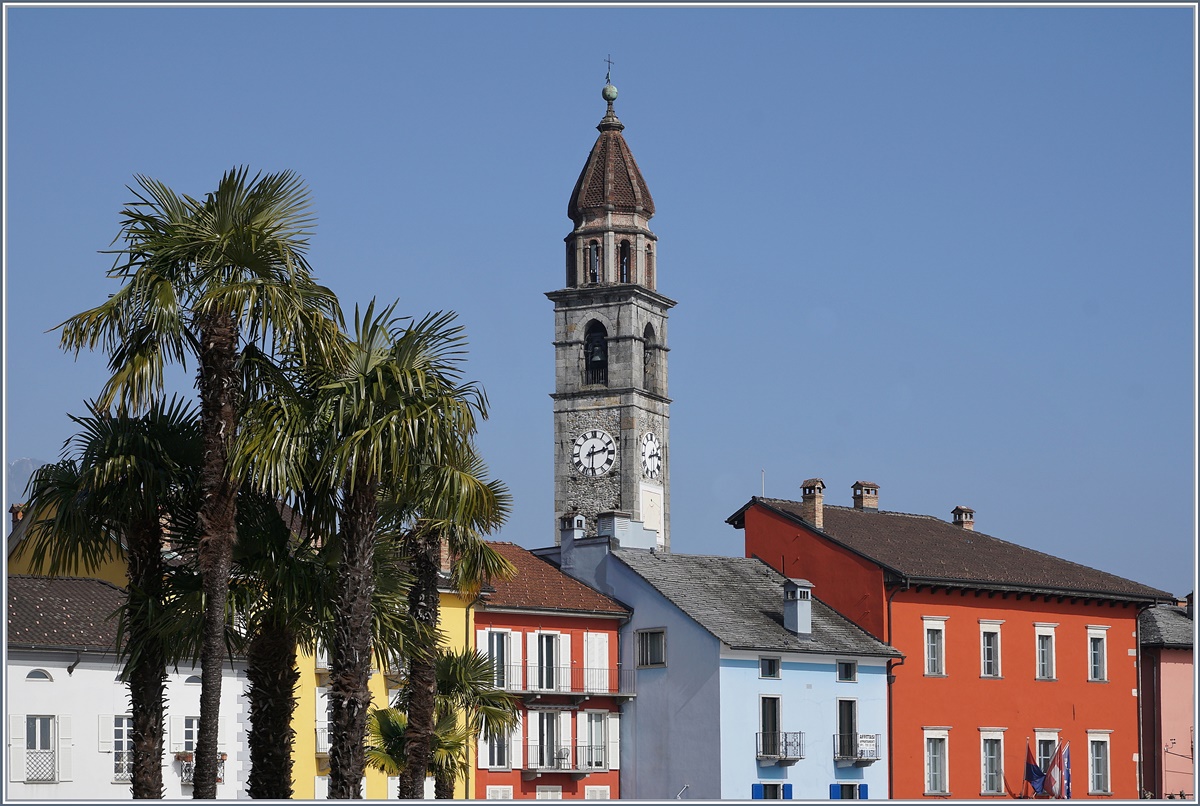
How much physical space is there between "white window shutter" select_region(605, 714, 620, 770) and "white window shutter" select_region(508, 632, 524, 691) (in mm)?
3770

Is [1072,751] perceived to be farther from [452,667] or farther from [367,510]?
[367,510]

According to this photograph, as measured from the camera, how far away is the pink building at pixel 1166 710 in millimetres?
68188

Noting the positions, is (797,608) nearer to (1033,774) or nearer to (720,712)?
(720,712)

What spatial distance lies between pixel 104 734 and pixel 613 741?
17.5 m

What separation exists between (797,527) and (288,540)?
1597 inches

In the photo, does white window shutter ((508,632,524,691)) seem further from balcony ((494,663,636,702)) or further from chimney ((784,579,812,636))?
chimney ((784,579,812,636))

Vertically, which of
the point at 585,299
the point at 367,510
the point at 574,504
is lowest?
the point at 367,510

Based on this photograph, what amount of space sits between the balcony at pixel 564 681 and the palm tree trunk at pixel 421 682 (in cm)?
2147

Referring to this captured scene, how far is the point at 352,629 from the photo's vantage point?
80.4ft

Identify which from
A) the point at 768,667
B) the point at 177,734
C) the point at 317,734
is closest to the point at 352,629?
the point at 177,734

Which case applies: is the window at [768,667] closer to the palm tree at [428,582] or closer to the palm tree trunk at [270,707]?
the palm tree at [428,582]

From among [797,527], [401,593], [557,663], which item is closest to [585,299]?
[797,527]

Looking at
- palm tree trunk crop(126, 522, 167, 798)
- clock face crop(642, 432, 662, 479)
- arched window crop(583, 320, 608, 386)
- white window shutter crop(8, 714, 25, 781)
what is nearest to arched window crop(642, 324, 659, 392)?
arched window crop(583, 320, 608, 386)

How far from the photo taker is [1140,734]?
67.6 m
